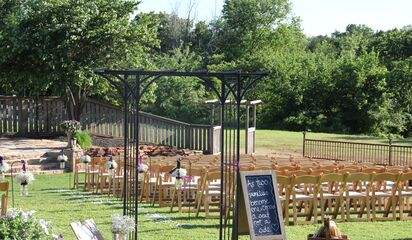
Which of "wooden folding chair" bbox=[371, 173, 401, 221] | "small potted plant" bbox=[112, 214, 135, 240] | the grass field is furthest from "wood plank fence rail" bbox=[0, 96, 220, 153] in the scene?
"small potted plant" bbox=[112, 214, 135, 240]

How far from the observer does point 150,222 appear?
43.8 feet

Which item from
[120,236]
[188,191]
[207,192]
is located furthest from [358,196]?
[120,236]

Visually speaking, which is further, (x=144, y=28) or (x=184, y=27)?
(x=184, y=27)

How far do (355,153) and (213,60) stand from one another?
2768 cm

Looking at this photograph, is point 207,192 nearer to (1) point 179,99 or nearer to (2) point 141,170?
(2) point 141,170

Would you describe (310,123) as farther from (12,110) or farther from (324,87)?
(12,110)

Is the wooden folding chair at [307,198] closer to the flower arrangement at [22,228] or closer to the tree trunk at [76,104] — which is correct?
the flower arrangement at [22,228]

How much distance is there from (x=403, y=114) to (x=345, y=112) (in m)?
3.81

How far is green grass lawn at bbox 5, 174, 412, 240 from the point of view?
484 inches

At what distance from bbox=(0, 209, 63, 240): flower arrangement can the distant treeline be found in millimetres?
20196

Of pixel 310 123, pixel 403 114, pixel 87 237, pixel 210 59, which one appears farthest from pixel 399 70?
pixel 87 237

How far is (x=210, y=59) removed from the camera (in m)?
55.8

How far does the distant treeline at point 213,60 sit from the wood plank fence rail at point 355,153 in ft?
24.4

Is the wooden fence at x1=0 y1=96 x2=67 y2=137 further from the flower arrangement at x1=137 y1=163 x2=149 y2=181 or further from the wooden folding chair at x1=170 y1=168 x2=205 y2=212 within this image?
the wooden folding chair at x1=170 y1=168 x2=205 y2=212
